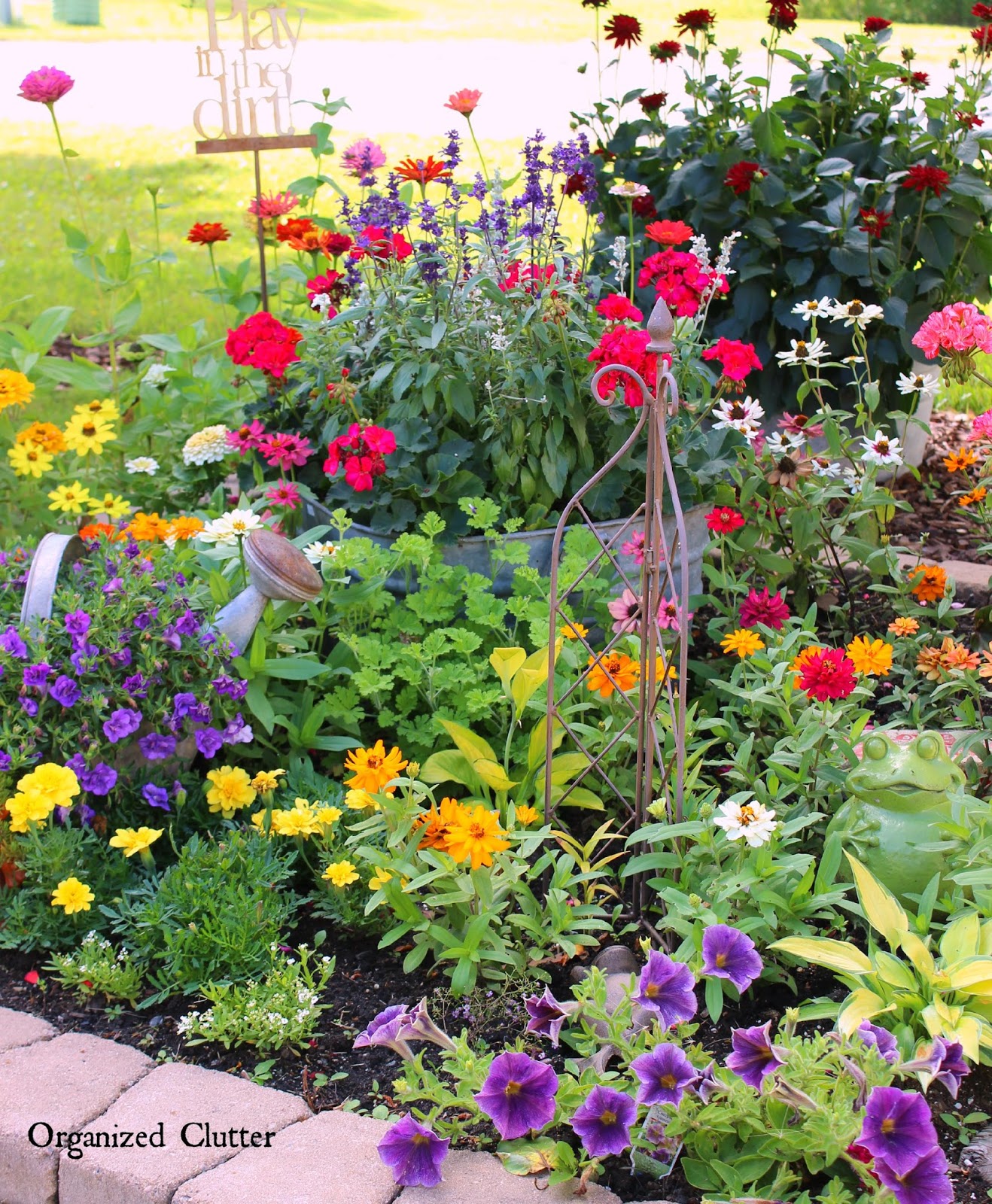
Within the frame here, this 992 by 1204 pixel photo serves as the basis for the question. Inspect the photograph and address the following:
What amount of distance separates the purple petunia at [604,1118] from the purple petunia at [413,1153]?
184 mm

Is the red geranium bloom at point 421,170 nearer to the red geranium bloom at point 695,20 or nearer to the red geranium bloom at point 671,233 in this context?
the red geranium bloom at point 671,233

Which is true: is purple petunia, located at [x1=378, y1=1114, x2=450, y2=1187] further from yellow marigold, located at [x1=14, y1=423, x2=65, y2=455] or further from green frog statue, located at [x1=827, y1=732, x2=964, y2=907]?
yellow marigold, located at [x1=14, y1=423, x2=65, y2=455]

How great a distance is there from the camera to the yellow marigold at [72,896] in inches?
75.9

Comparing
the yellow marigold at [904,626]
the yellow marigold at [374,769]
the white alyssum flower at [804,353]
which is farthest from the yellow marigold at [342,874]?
the white alyssum flower at [804,353]

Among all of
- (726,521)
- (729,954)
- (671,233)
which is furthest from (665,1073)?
(671,233)

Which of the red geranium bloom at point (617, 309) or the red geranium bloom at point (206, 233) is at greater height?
the red geranium bloom at point (206, 233)

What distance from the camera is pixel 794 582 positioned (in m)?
2.83

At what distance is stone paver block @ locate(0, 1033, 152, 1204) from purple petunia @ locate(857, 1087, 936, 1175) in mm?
1012

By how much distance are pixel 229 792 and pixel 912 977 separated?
1.14m

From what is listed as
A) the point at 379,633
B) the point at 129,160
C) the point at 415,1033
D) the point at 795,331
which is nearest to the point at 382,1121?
the point at 415,1033

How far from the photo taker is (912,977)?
1.61 meters

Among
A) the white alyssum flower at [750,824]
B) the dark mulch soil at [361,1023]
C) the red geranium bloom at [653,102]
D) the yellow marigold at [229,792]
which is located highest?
the red geranium bloom at [653,102]

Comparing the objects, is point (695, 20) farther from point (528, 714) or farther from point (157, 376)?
point (528, 714)

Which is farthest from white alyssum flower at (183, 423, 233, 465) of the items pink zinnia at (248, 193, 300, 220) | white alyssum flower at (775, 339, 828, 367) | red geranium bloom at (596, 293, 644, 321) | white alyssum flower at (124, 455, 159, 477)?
white alyssum flower at (775, 339, 828, 367)
